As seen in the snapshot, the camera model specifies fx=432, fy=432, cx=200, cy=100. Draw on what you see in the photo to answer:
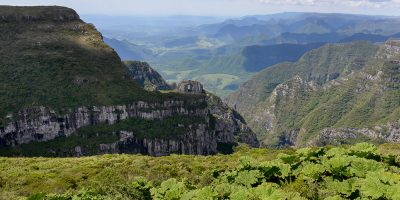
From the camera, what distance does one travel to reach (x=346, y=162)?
4353 cm

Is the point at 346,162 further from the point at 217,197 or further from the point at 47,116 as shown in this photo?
the point at 47,116

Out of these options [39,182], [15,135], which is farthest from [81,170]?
[15,135]

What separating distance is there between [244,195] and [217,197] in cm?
309

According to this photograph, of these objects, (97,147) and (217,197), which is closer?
(217,197)

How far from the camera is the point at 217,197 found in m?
37.8

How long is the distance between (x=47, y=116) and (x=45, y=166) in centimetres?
9738

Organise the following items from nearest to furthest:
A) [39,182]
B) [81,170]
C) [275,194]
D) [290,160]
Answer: [275,194] < [290,160] < [39,182] < [81,170]

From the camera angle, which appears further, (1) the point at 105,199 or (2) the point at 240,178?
(2) the point at 240,178

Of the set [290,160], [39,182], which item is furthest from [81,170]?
[290,160]

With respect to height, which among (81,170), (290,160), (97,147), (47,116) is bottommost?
(97,147)

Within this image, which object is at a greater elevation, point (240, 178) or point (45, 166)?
point (240, 178)

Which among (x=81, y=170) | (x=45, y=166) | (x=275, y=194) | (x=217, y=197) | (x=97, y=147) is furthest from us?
(x=97, y=147)

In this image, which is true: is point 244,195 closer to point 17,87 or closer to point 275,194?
point 275,194

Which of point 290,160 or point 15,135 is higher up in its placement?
point 290,160
